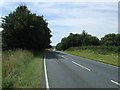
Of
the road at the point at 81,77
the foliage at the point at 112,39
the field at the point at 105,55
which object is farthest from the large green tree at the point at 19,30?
the foliage at the point at 112,39

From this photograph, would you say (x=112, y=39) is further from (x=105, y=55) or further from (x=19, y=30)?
(x=19, y=30)

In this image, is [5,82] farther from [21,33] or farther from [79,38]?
[79,38]

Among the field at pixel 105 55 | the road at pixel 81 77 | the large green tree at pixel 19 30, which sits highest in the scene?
the large green tree at pixel 19 30

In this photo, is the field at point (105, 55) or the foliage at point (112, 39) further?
the foliage at point (112, 39)

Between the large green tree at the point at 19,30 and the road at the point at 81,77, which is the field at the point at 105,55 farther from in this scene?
the large green tree at the point at 19,30

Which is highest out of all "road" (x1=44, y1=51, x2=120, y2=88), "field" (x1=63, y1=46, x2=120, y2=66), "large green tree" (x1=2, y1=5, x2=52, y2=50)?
"large green tree" (x1=2, y1=5, x2=52, y2=50)

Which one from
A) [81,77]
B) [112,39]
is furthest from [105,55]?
[112,39]

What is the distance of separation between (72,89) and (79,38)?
136 metres

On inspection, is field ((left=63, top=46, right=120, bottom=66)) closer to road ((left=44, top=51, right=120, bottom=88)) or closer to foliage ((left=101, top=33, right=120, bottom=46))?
road ((left=44, top=51, right=120, bottom=88))

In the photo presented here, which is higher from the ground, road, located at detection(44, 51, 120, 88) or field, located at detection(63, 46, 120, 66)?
field, located at detection(63, 46, 120, 66)

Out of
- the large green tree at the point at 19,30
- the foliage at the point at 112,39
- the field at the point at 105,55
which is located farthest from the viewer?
the foliage at the point at 112,39

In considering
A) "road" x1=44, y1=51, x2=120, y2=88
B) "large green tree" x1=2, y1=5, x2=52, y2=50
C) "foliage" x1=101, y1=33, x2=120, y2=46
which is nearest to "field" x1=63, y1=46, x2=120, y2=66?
"road" x1=44, y1=51, x2=120, y2=88

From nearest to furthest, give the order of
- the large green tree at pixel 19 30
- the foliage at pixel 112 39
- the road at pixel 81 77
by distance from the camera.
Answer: the road at pixel 81 77 < the large green tree at pixel 19 30 < the foliage at pixel 112 39

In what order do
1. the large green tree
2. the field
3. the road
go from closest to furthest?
the road → the field → the large green tree
